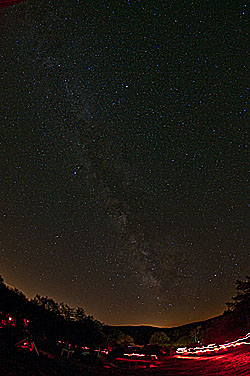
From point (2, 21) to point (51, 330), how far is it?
23.9 meters

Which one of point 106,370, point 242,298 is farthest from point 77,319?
point 106,370

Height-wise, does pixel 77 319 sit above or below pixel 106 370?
above

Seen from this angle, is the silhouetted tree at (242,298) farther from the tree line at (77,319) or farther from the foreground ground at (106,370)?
the foreground ground at (106,370)

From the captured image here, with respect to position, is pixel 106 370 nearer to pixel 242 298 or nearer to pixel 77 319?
pixel 242 298

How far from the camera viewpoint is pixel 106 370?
26.7 ft

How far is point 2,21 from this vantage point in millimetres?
2508

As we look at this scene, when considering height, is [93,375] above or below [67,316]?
below

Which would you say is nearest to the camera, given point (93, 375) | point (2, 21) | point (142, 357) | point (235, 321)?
point (2, 21)

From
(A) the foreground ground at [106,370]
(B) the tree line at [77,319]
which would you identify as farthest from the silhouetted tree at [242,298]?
(A) the foreground ground at [106,370]

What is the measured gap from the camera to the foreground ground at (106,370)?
5636 millimetres

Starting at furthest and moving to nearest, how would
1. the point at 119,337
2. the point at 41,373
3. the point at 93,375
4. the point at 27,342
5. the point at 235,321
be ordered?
the point at 119,337 → the point at 235,321 → the point at 27,342 → the point at 93,375 → the point at 41,373

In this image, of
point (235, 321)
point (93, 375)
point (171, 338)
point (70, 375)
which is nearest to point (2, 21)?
point (70, 375)

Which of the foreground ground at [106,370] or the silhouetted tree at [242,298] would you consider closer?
the foreground ground at [106,370]

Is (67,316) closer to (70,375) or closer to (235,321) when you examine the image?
(235,321)
